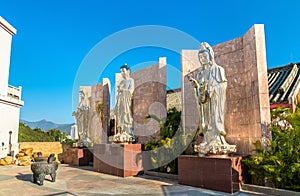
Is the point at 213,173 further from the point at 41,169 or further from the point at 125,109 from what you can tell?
the point at 41,169

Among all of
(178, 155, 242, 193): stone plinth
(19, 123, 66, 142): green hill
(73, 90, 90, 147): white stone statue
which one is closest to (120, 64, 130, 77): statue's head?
(73, 90, 90, 147): white stone statue

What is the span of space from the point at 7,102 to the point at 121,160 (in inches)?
380

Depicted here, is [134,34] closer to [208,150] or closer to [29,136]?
[208,150]

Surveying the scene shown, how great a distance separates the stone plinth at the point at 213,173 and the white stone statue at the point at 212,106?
0.82ft

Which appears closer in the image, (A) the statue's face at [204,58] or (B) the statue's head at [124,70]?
(A) the statue's face at [204,58]

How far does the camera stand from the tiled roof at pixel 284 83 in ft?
35.5

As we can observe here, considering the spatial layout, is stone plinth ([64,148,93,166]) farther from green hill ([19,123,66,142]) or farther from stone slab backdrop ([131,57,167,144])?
green hill ([19,123,66,142])

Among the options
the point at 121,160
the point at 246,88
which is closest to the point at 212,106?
the point at 246,88

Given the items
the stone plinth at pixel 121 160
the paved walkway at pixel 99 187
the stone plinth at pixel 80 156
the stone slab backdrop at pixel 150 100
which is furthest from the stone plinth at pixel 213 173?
the stone plinth at pixel 80 156

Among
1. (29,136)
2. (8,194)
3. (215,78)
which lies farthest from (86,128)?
(29,136)

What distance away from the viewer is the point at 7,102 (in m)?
13.5

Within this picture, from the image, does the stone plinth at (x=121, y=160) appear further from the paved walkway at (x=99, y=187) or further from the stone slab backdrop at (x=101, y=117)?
the stone slab backdrop at (x=101, y=117)

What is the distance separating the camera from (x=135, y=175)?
7.41 metres

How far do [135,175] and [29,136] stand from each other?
44.6 ft
